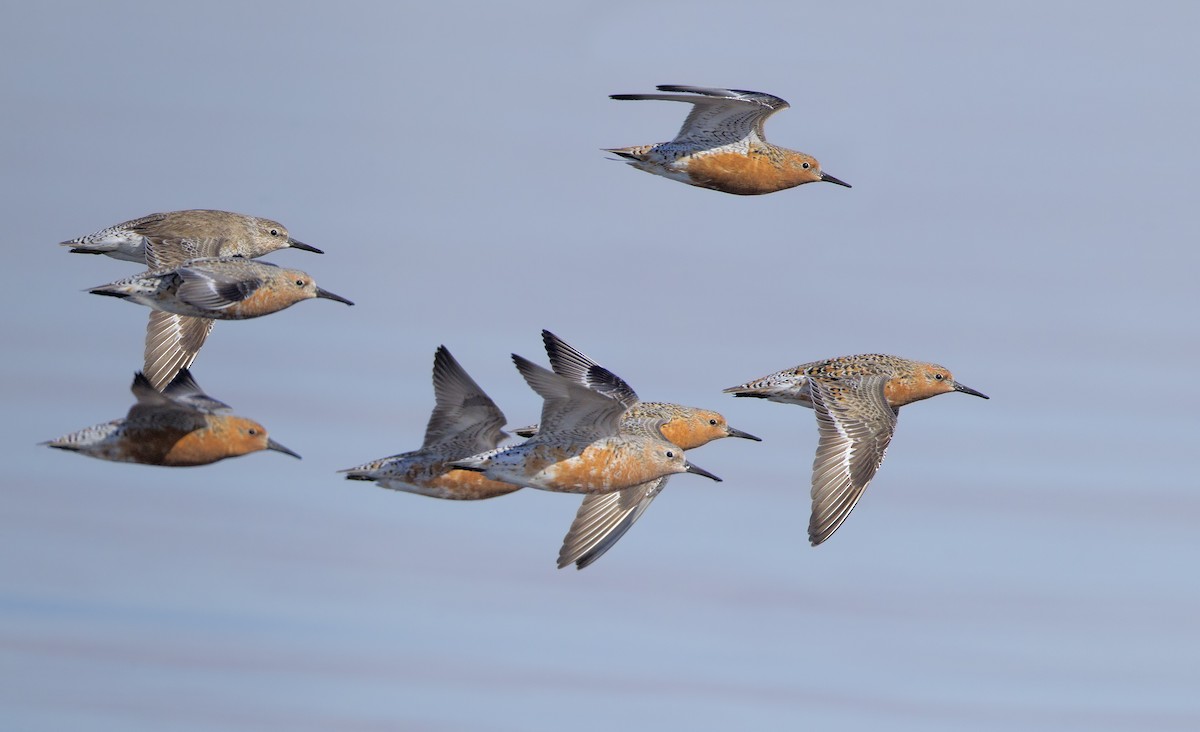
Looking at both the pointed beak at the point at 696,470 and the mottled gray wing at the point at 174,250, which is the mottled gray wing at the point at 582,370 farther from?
the mottled gray wing at the point at 174,250

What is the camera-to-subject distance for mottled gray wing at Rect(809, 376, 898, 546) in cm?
1647

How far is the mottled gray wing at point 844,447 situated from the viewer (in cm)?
1647

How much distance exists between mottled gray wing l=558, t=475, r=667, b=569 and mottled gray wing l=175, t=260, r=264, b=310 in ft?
12.3

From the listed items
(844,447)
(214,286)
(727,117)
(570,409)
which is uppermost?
(727,117)

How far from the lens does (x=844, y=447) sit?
16766 mm

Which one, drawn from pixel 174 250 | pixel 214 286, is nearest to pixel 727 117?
pixel 214 286

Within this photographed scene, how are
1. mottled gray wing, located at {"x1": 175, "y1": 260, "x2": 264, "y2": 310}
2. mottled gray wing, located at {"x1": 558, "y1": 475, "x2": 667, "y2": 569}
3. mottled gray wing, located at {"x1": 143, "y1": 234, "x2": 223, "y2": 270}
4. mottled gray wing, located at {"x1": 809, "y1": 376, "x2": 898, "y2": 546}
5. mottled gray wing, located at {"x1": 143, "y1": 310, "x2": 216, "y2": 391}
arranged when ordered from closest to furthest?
mottled gray wing, located at {"x1": 175, "y1": 260, "x2": 264, "y2": 310}
mottled gray wing, located at {"x1": 809, "y1": 376, "x2": 898, "y2": 546}
mottled gray wing, located at {"x1": 558, "y1": 475, "x2": 667, "y2": 569}
mottled gray wing, located at {"x1": 143, "y1": 234, "x2": 223, "y2": 270}
mottled gray wing, located at {"x1": 143, "y1": 310, "x2": 216, "y2": 391}

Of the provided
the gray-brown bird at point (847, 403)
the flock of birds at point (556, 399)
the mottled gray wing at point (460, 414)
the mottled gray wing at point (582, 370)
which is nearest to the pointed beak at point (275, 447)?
the flock of birds at point (556, 399)

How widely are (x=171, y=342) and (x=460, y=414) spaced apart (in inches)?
A: 148

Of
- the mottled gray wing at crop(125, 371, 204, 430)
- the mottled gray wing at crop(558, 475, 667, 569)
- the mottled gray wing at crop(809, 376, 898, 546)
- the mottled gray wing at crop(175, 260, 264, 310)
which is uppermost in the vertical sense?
the mottled gray wing at crop(175, 260, 264, 310)

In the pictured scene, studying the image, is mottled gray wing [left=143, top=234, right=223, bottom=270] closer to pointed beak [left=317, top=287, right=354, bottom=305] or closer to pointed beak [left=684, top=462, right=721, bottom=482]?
pointed beak [left=317, top=287, right=354, bottom=305]

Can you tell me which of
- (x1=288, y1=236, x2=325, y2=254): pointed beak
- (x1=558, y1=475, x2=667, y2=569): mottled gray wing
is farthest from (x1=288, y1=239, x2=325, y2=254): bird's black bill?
(x1=558, y1=475, x2=667, y2=569): mottled gray wing

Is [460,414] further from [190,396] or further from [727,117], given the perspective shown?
[727,117]

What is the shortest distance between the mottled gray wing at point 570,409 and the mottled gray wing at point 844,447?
246 cm
